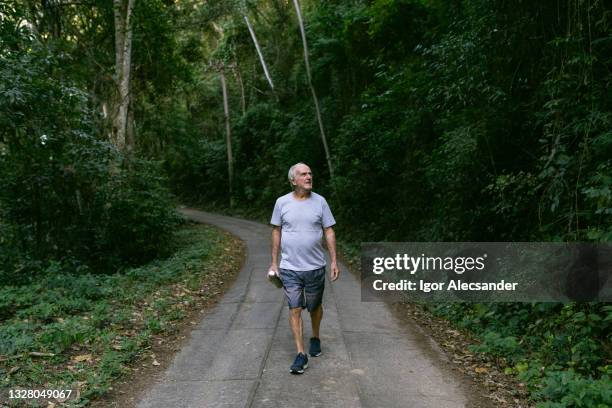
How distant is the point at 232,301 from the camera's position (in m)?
9.52

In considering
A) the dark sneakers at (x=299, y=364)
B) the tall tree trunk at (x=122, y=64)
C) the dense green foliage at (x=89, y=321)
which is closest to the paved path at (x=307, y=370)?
the dark sneakers at (x=299, y=364)

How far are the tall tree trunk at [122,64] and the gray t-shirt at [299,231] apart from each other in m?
11.9

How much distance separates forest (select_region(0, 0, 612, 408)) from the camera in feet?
21.0

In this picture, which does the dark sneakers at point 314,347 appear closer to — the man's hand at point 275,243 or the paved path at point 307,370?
the paved path at point 307,370

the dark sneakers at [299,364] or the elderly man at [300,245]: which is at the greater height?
the elderly man at [300,245]

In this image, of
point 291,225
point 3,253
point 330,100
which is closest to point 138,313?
point 291,225

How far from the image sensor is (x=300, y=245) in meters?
5.68

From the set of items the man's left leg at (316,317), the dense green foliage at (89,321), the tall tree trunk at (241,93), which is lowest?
the dense green foliage at (89,321)

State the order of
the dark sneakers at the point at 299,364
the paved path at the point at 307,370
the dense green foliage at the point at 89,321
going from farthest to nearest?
the dark sneakers at the point at 299,364, the dense green foliage at the point at 89,321, the paved path at the point at 307,370

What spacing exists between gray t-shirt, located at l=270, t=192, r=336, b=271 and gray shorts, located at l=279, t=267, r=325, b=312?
7 cm

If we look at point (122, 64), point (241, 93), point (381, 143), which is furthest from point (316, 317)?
point (241, 93)

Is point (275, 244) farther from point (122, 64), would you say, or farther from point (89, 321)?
point (122, 64)

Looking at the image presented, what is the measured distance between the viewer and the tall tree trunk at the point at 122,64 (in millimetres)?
16125

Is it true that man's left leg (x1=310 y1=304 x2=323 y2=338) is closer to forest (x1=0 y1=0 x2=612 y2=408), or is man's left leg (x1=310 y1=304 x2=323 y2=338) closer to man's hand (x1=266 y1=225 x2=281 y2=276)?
man's hand (x1=266 y1=225 x2=281 y2=276)
